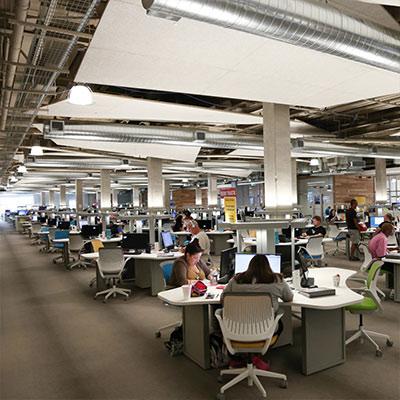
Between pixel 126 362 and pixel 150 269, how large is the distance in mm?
3448

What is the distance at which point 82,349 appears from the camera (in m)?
4.53

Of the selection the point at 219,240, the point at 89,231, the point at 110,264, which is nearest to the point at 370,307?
the point at 110,264

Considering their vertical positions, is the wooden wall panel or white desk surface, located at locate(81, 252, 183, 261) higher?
the wooden wall panel

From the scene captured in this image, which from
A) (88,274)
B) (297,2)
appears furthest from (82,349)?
(88,274)

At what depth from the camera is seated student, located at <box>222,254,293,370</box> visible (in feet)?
11.4

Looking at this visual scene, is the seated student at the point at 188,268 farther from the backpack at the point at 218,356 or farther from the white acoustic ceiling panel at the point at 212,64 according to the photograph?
the white acoustic ceiling panel at the point at 212,64

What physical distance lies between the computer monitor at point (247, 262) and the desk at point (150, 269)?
98.2 inches

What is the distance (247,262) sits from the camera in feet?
14.5

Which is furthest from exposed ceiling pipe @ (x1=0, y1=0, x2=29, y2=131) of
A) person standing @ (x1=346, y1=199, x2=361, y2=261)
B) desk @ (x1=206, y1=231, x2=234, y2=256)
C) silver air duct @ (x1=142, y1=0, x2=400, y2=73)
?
person standing @ (x1=346, y1=199, x2=361, y2=261)

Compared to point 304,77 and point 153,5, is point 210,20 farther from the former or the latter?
point 304,77

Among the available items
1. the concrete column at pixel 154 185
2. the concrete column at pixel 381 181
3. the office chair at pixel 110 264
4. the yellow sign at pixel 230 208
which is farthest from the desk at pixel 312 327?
the concrete column at pixel 381 181

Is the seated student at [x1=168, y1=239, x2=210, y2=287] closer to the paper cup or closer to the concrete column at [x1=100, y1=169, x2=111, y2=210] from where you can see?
the paper cup

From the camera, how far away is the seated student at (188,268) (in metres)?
4.71

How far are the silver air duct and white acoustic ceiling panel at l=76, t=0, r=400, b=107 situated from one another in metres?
0.66
